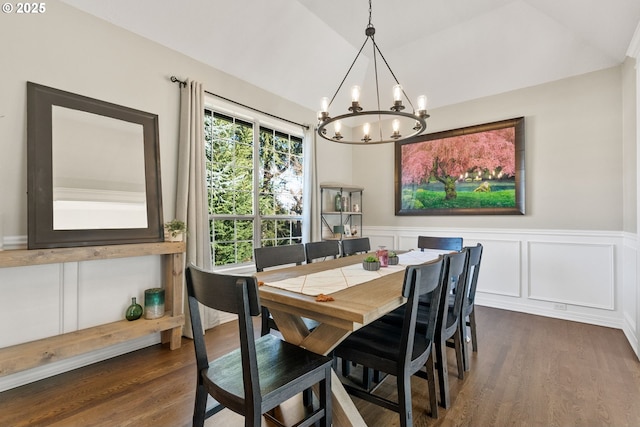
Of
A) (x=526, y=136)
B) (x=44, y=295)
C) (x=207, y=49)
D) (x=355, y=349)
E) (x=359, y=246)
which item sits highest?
(x=207, y=49)

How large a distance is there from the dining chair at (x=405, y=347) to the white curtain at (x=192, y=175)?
1909 millimetres

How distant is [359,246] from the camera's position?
10.9 feet

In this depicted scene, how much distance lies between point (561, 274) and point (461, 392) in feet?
8.18

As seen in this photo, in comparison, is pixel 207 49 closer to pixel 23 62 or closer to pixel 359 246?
pixel 23 62

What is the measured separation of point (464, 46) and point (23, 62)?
432 centimetres

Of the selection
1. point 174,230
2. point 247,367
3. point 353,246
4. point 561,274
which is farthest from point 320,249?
point 561,274

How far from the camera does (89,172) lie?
7.95 feet

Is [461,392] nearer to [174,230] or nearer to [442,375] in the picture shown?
[442,375]

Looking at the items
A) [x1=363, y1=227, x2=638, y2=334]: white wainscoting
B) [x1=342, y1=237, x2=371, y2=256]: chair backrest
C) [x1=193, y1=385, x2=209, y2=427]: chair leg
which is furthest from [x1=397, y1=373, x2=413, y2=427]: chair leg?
[x1=363, y1=227, x2=638, y2=334]: white wainscoting

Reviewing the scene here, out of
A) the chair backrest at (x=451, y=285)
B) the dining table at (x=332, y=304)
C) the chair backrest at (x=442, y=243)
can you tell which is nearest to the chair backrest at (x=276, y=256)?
the dining table at (x=332, y=304)

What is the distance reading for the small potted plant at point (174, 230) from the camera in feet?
8.96

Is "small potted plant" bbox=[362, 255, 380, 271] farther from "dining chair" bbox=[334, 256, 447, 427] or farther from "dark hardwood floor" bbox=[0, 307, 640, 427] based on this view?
"dark hardwood floor" bbox=[0, 307, 640, 427]

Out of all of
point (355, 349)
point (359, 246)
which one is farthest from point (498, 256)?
point (355, 349)

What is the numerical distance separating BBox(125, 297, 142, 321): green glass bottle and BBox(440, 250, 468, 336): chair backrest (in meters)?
2.42
